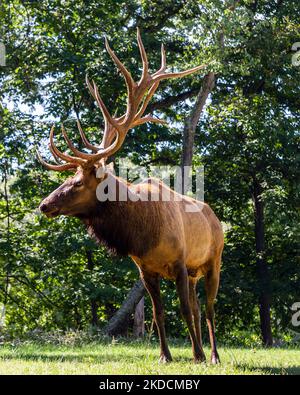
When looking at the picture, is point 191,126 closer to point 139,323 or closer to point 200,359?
point 139,323

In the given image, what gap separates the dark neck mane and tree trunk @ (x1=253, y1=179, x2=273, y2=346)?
399 inches

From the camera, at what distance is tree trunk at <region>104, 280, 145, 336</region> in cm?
1480

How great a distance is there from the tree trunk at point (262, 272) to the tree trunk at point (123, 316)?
4.24 m

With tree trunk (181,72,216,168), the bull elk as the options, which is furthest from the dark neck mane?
tree trunk (181,72,216,168)

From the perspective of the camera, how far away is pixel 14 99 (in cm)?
1845

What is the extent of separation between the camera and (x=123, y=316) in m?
15.0

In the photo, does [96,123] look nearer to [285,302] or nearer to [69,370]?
[285,302]

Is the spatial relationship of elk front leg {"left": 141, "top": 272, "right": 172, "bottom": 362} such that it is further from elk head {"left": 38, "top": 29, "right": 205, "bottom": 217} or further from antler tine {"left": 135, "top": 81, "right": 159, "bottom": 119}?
antler tine {"left": 135, "top": 81, "right": 159, "bottom": 119}

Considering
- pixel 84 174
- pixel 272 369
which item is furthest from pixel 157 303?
pixel 84 174

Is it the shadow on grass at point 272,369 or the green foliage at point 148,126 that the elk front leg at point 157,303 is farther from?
the green foliage at point 148,126

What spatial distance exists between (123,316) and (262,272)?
5065 mm

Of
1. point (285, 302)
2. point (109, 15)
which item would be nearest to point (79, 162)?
point (109, 15)

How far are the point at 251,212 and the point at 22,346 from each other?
1057cm

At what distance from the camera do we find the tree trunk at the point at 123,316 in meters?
14.8
